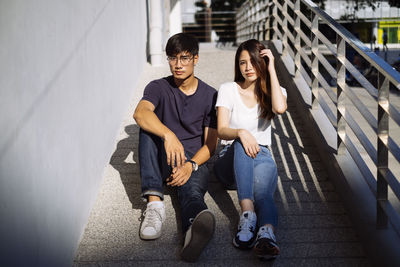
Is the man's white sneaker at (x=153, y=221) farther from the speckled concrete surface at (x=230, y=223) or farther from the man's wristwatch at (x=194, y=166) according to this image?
the man's wristwatch at (x=194, y=166)

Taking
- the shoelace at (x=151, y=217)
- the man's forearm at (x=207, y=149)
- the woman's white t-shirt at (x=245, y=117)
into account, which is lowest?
the shoelace at (x=151, y=217)

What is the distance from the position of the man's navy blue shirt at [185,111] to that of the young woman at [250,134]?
0.16 m

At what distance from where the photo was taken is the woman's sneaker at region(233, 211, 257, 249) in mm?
2623

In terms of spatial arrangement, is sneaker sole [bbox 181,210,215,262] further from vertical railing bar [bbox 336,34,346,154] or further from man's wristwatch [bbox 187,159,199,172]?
vertical railing bar [bbox 336,34,346,154]

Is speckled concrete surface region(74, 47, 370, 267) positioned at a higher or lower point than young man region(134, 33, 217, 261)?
lower

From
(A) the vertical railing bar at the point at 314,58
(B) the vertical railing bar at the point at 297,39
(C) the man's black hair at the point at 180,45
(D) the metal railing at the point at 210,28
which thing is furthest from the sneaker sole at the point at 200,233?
(D) the metal railing at the point at 210,28

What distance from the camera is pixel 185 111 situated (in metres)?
3.25

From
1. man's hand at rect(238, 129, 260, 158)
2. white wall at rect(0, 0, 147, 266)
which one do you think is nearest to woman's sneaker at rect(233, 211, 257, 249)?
man's hand at rect(238, 129, 260, 158)

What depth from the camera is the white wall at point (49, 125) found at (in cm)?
185

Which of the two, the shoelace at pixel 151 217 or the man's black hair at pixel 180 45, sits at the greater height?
the man's black hair at pixel 180 45

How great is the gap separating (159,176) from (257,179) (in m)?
0.58

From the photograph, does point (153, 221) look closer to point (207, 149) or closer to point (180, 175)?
point (180, 175)

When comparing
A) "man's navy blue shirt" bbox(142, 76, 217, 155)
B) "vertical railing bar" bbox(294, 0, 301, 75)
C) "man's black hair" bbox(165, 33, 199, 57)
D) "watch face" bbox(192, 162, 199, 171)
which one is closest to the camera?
"watch face" bbox(192, 162, 199, 171)

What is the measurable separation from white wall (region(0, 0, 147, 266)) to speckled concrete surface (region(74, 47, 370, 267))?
140mm
